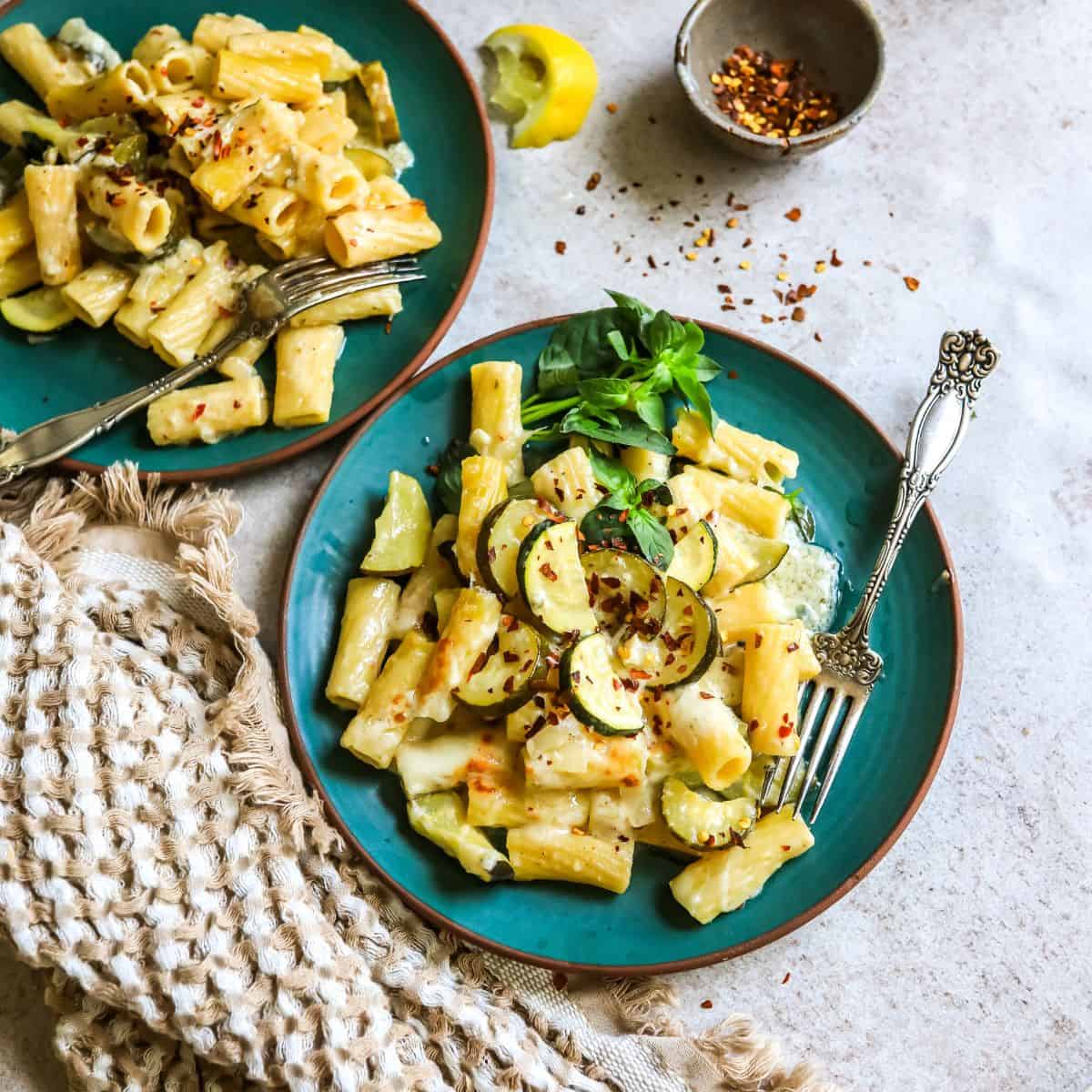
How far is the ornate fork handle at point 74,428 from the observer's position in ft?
6.27

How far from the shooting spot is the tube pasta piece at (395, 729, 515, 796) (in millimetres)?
1744

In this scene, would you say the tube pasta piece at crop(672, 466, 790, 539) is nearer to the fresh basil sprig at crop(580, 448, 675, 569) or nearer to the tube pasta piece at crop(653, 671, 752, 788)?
the fresh basil sprig at crop(580, 448, 675, 569)

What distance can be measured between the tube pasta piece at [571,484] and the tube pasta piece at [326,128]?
0.69 meters

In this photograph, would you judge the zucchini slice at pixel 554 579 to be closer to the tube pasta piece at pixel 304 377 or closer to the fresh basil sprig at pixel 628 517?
the fresh basil sprig at pixel 628 517

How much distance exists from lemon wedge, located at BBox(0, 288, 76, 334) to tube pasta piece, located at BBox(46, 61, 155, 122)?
31 cm

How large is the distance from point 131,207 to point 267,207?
213mm

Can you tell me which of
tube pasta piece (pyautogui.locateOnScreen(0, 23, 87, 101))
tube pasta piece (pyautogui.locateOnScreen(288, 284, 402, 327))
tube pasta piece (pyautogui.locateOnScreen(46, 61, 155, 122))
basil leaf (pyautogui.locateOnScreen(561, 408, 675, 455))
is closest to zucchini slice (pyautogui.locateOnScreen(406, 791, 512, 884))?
basil leaf (pyautogui.locateOnScreen(561, 408, 675, 455))

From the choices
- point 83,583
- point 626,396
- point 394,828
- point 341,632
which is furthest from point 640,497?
point 83,583

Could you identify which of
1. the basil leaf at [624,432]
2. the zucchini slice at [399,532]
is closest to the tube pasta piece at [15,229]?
the zucchini slice at [399,532]

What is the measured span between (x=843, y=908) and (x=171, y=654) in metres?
1.20

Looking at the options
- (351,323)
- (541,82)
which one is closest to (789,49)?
(541,82)

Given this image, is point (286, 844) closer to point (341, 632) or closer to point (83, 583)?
point (341, 632)

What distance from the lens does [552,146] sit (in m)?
2.19

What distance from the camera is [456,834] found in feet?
5.74
